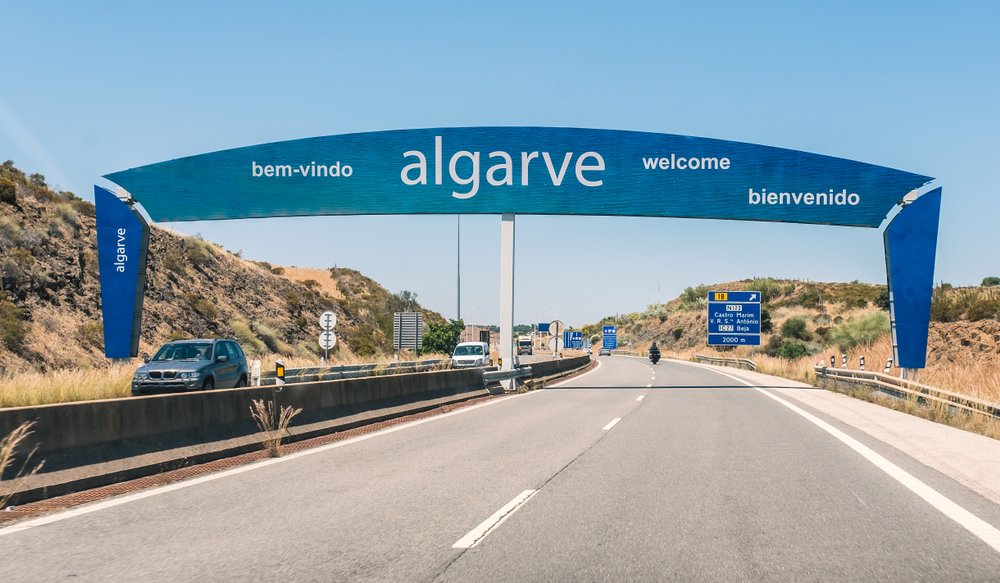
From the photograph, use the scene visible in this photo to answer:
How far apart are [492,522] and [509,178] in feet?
63.7

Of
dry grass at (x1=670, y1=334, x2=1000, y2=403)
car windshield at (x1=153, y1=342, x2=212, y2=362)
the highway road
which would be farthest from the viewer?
car windshield at (x1=153, y1=342, x2=212, y2=362)

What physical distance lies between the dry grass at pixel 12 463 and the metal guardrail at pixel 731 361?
148ft

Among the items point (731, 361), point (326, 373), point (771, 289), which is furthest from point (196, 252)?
point (771, 289)

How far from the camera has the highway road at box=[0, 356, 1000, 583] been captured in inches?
225

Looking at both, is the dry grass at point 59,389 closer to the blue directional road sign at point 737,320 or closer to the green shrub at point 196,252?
the blue directional road sign at point 737,320

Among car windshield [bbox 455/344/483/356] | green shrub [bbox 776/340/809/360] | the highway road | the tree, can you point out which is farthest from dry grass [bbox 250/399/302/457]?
the tree

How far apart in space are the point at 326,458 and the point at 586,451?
3.56 metres

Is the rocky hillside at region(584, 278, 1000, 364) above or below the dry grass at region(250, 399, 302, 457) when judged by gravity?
above

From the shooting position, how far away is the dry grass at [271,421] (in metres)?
11.5

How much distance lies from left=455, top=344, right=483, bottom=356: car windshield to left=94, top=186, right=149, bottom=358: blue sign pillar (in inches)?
893

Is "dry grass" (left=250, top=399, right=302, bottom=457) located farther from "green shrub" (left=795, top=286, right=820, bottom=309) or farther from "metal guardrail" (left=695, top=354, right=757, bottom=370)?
"green shrub" (left=795, top=286, right=820, bottom=309)

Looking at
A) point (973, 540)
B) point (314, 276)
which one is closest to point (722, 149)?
point (973, 540)

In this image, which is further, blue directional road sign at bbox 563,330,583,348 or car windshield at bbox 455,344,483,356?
blue directional road sign at bbox 563,330,583,348

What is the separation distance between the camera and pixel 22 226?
136ft
